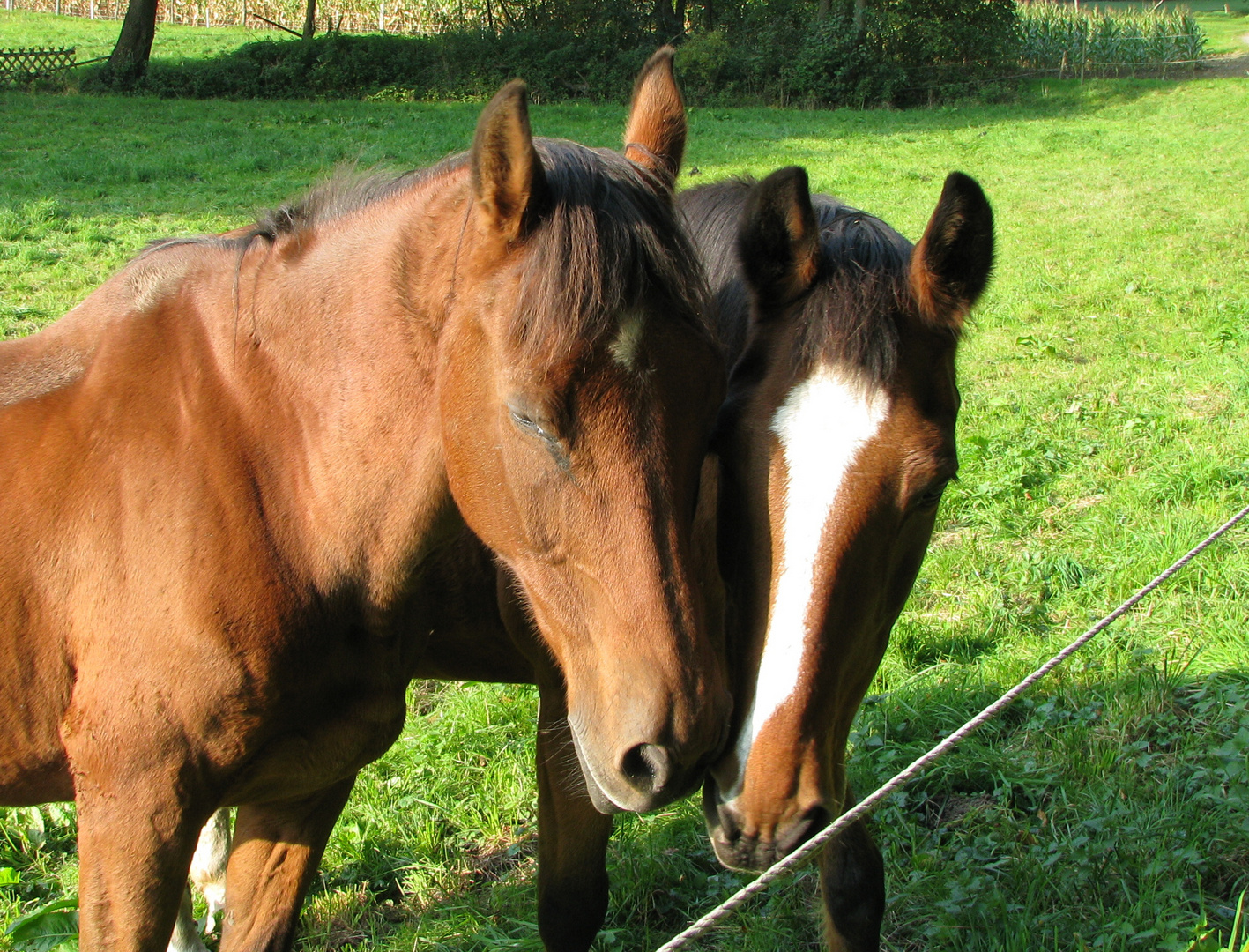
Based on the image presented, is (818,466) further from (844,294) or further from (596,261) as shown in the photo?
(596,261)

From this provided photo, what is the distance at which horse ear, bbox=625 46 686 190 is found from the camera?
2.23 meters

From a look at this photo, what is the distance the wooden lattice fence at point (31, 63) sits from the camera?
805 inches

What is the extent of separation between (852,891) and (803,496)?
1.35 metres

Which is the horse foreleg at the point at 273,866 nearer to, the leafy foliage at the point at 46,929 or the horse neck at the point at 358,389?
the leafy foliage at the point at 46,929

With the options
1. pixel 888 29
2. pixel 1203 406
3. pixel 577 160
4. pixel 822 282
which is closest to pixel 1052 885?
pixel 822 282

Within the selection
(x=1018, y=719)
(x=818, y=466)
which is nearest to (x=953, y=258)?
(x=818, y=466)

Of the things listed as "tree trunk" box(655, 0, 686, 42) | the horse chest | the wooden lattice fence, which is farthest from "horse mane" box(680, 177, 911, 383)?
"tree trunk" box(655, 0, 686, 42)

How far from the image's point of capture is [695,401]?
5.81ft

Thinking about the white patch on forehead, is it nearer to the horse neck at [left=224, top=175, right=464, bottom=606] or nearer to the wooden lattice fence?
the horse neck at [left=224, top=175, right=464, bottom=606]

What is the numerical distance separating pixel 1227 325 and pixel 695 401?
7.75 m

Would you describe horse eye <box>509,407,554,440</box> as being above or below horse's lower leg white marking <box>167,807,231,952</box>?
above

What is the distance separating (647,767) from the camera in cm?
167

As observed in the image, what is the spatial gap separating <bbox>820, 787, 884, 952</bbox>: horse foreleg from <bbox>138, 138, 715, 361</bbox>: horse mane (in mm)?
1554

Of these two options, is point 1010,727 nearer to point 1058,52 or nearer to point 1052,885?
point 1052,885
